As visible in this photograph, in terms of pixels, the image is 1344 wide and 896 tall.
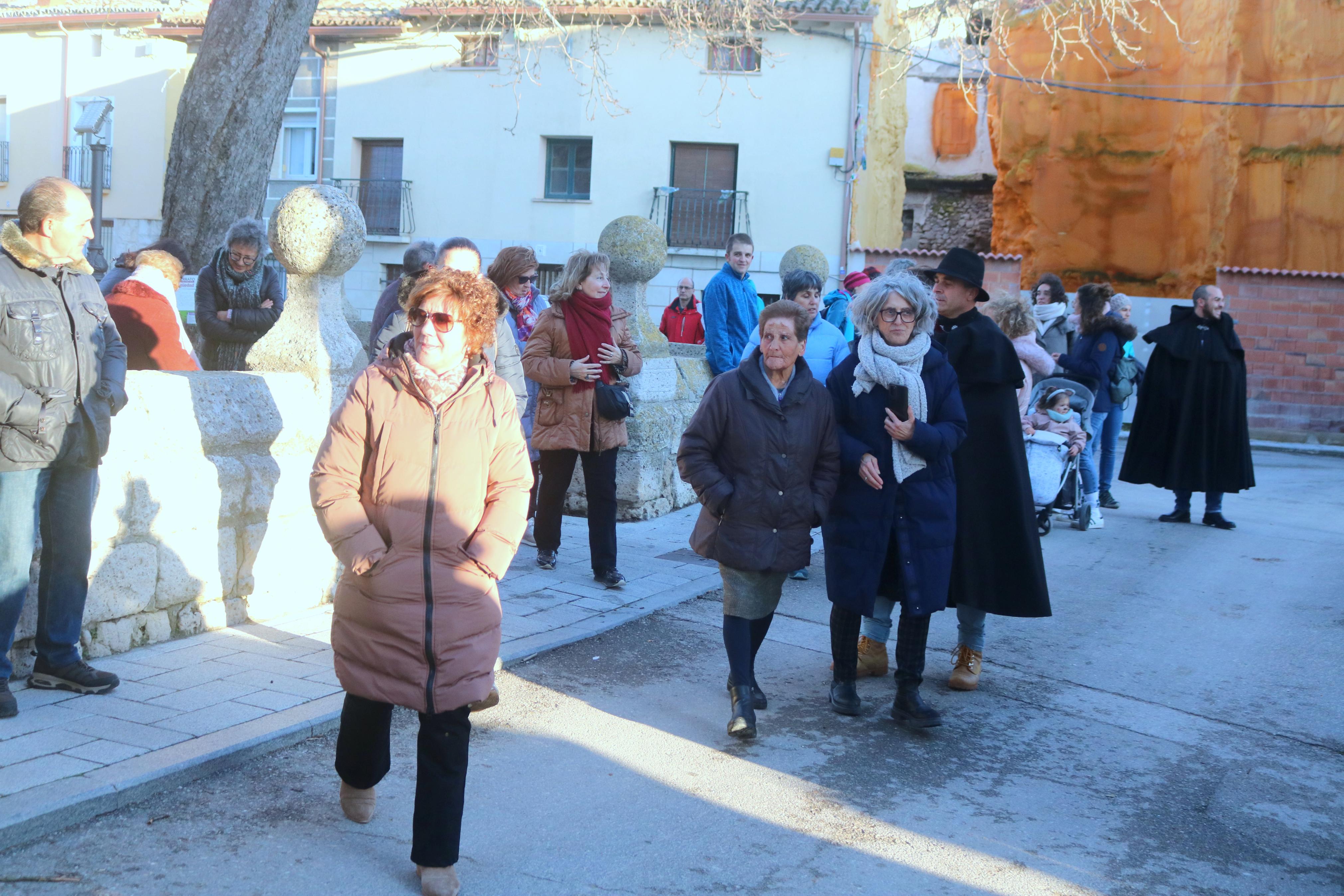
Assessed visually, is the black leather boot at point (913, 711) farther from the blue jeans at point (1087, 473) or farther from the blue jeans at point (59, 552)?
the blue jeans at point (1087, 473)

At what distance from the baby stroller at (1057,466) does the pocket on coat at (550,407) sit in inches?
158

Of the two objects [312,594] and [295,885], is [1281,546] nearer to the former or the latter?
[312,594]

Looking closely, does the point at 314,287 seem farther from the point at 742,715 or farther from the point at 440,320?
the point at 742,715

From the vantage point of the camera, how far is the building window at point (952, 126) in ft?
108

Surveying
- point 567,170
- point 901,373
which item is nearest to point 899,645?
point 901,373

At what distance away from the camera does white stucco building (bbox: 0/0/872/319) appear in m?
25.2

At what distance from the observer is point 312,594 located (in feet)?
19.3

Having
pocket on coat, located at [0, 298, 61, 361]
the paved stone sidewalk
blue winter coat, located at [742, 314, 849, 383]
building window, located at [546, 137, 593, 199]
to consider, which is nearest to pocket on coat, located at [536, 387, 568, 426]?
the paved stone sidewalk

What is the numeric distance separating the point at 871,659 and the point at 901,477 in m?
1.16

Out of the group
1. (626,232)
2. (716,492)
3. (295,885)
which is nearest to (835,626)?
(716,492)

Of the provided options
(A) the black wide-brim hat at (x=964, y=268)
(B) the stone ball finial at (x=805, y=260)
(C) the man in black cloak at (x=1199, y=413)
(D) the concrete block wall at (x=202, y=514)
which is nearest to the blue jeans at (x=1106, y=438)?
(C) the man in black cloak at (x=1199, y=413)

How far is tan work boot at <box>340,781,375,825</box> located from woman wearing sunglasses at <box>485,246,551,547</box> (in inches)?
80.3

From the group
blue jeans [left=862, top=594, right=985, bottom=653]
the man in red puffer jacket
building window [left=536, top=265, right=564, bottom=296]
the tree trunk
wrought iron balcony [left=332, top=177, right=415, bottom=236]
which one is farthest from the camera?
wrought iron balcony [left=332, top=177, right=415, bottom=236]

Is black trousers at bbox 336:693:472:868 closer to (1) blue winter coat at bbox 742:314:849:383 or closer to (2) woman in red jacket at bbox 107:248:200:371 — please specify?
(2) woman in red jacket at bbox 107:248:200:371
